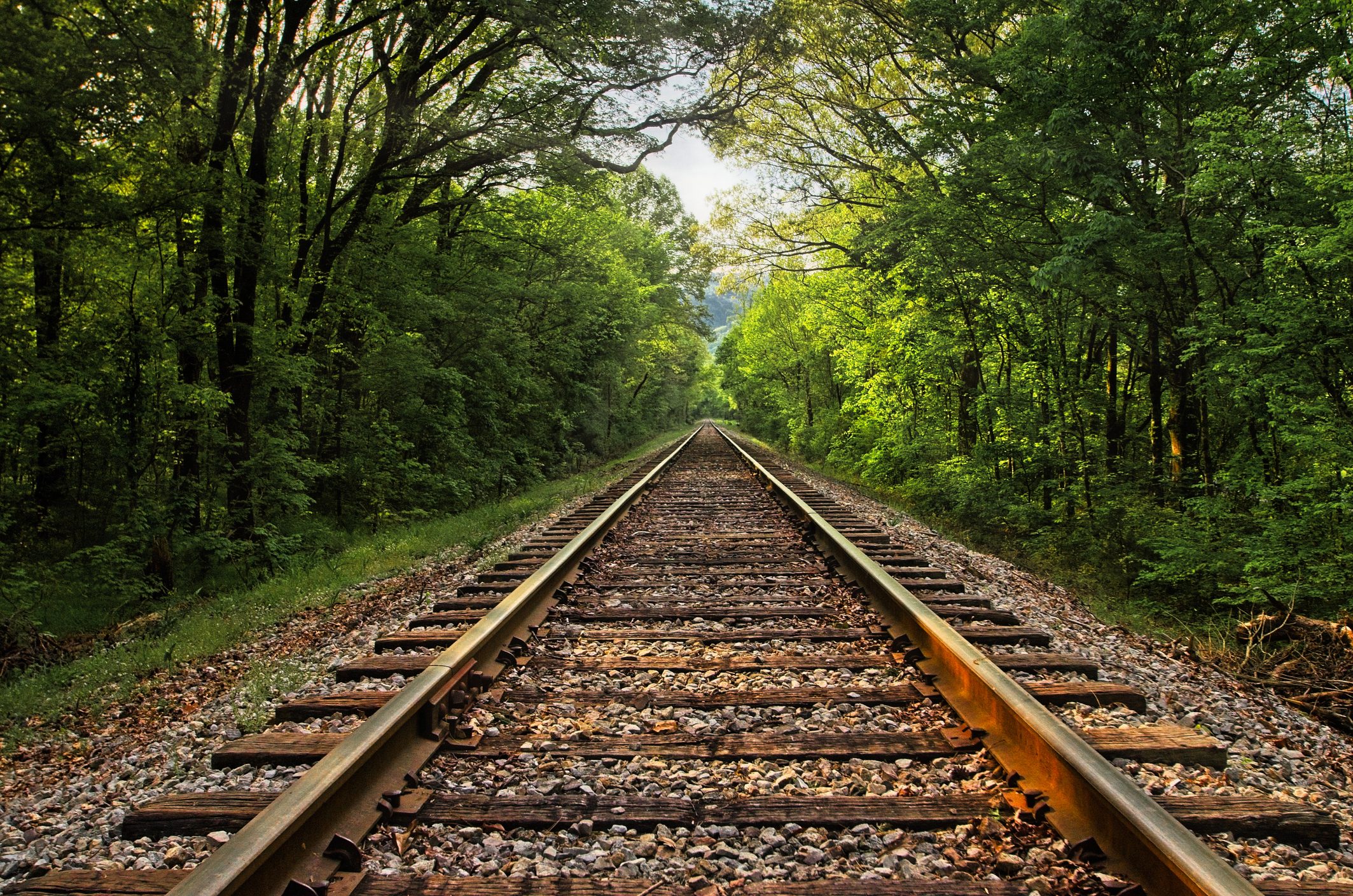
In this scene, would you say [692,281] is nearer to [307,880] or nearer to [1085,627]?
[1085,627]

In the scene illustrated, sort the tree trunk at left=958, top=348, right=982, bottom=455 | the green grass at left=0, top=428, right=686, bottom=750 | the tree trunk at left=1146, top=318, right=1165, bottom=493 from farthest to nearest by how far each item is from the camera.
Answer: the tree trunk at left=958, top=348, right=982, bottom=455
the tree trunk at left=1146, top=318, right=1165, bottom=493
the green grass at left=0, top=428, right=686, bottom=750

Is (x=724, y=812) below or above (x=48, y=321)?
below

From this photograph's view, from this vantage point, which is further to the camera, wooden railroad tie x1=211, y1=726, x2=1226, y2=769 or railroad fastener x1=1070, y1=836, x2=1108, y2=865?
wooden railroad tie x1=211, y1=726, x2=1226, y2=769

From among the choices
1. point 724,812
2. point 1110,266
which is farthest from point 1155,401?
point 724,812

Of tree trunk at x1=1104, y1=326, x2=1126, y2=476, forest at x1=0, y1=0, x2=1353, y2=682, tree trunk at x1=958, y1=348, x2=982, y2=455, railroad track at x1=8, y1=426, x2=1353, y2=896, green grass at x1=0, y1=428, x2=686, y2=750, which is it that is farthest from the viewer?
tree trunk at x1=958, y1=348, x2=982, y2=455

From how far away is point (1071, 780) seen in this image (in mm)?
2260

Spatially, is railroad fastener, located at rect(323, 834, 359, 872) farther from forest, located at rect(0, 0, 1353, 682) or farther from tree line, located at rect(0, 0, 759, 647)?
tree line, located at rect(0, 0, 759, 647)

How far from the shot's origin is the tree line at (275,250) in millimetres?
6828

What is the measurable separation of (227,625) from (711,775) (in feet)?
15.5

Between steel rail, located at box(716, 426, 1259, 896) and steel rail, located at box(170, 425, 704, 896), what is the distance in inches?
84.9

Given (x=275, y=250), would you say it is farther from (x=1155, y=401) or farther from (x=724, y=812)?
(x=1155, y=401)

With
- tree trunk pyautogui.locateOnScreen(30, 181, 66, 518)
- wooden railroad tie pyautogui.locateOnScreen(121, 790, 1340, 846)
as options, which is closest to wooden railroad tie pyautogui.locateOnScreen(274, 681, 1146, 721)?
wooden railroad tie pyautogui.locateOnScreen(121, 790, 1340, 846)

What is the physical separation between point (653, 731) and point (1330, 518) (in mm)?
6667

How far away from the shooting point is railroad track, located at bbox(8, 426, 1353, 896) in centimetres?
198
